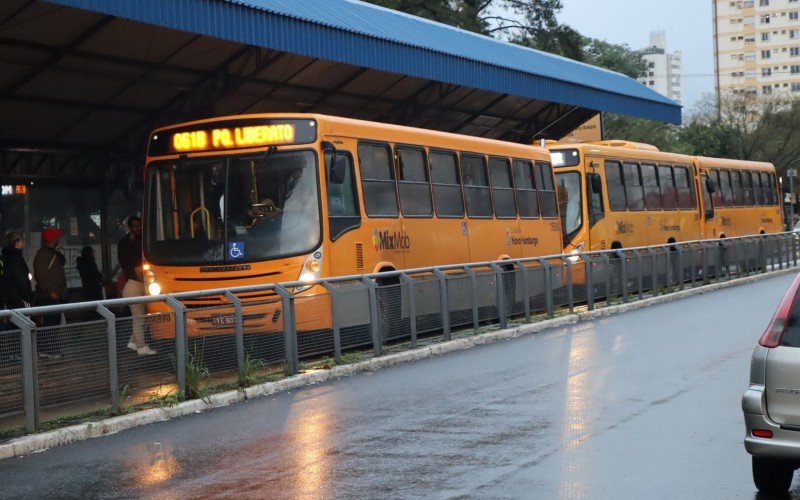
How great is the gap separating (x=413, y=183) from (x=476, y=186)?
2701mm

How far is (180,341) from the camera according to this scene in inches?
496

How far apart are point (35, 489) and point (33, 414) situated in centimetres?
228

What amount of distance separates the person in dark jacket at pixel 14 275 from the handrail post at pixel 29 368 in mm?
7117

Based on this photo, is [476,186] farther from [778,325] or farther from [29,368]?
[778,325]

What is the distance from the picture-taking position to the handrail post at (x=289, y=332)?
46.9ft

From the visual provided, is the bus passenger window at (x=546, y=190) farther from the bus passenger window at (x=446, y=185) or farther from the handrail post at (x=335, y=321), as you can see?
the handrail post at (x=335, y=321)

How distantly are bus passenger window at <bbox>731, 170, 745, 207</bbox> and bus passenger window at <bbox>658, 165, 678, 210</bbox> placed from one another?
6.42m

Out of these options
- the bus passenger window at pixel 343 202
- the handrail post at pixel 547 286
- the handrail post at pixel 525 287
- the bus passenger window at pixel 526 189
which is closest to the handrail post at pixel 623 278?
the bus passenger window at pixel 526 189

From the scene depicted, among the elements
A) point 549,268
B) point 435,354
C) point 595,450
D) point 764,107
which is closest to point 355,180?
point 435,354

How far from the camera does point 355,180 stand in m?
17.9

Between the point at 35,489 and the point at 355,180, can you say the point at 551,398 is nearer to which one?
the point at 35,489

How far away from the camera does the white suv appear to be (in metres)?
6.98

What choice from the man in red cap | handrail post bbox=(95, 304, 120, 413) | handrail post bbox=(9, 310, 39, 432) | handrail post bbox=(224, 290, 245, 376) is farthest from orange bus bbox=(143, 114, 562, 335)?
handrail post bbox=(9, 310, 39, 432)

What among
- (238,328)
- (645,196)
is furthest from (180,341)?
(645,196)
